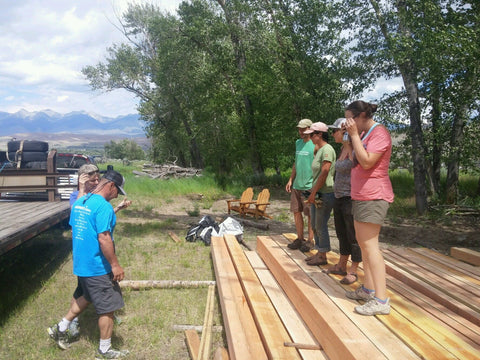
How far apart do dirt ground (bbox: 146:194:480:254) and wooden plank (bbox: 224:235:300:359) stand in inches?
129

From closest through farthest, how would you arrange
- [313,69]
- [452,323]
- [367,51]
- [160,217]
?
1. [452,323]
2. [160,217]
3. [367,51]
4. [313,69]

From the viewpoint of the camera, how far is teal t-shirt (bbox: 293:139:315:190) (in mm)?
5176

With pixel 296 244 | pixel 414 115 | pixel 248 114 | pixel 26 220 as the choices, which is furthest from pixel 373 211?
pixel 248 114

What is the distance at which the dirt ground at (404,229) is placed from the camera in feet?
31.6

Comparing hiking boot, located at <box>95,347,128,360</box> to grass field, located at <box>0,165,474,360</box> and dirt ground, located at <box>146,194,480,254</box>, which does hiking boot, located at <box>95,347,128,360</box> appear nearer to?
grass field, located at <box>0,165,474,360</box>

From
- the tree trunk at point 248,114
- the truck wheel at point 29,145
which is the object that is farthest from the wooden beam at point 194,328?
the tree trunk at point 248,114

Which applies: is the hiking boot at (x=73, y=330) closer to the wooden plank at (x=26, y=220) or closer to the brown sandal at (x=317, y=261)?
the wooden plank at (x=26, y=220)

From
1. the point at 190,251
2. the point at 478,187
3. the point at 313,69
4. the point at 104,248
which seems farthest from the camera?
the point at 313,69

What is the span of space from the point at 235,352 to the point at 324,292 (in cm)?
108

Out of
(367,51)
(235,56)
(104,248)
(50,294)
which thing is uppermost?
(235,56)

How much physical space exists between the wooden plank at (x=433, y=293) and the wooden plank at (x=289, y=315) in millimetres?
1315

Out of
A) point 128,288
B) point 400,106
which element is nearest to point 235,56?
point 400,106

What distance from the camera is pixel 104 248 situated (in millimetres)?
3480

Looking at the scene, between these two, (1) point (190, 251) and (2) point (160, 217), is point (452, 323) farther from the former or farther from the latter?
(2) point (160, 217)
